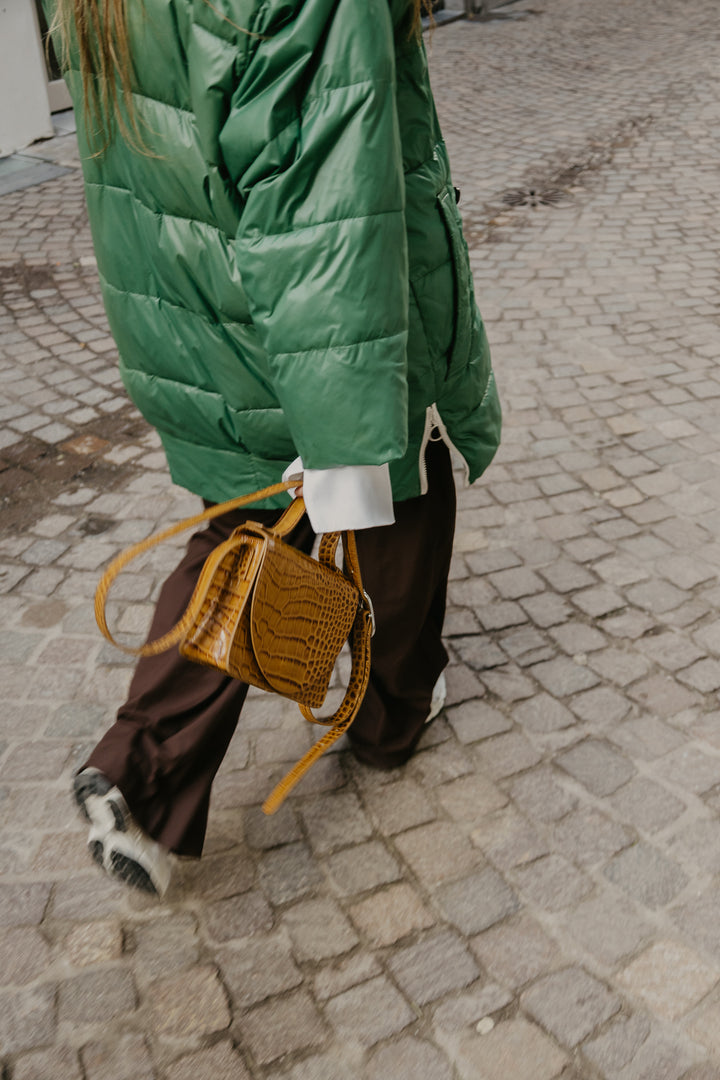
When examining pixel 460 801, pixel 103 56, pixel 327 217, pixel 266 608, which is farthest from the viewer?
pixel 460 801

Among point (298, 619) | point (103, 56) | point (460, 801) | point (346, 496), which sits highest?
point (103, 56)

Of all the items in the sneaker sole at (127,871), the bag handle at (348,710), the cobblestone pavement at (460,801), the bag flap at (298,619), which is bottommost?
the cobblestone pavement at (460,801)

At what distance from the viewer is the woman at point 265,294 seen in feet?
4.91

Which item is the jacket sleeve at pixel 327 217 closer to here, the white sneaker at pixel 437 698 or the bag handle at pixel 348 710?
the bag handle at pixel 348 710

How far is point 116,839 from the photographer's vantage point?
2143 millimetres

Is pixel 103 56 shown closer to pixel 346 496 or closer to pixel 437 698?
pixel 346 496

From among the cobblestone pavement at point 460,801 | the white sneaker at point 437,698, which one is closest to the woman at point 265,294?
the cobblestone pavement at point 460,801

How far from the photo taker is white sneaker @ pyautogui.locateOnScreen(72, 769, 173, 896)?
6.97 ft

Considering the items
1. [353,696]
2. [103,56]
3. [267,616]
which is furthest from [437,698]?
[103,56]

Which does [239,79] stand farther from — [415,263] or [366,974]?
[366,974]

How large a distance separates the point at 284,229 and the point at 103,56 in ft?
1.45

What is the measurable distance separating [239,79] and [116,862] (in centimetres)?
157

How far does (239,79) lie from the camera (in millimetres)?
1508

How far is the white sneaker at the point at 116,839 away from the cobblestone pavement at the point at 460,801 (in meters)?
0.17
